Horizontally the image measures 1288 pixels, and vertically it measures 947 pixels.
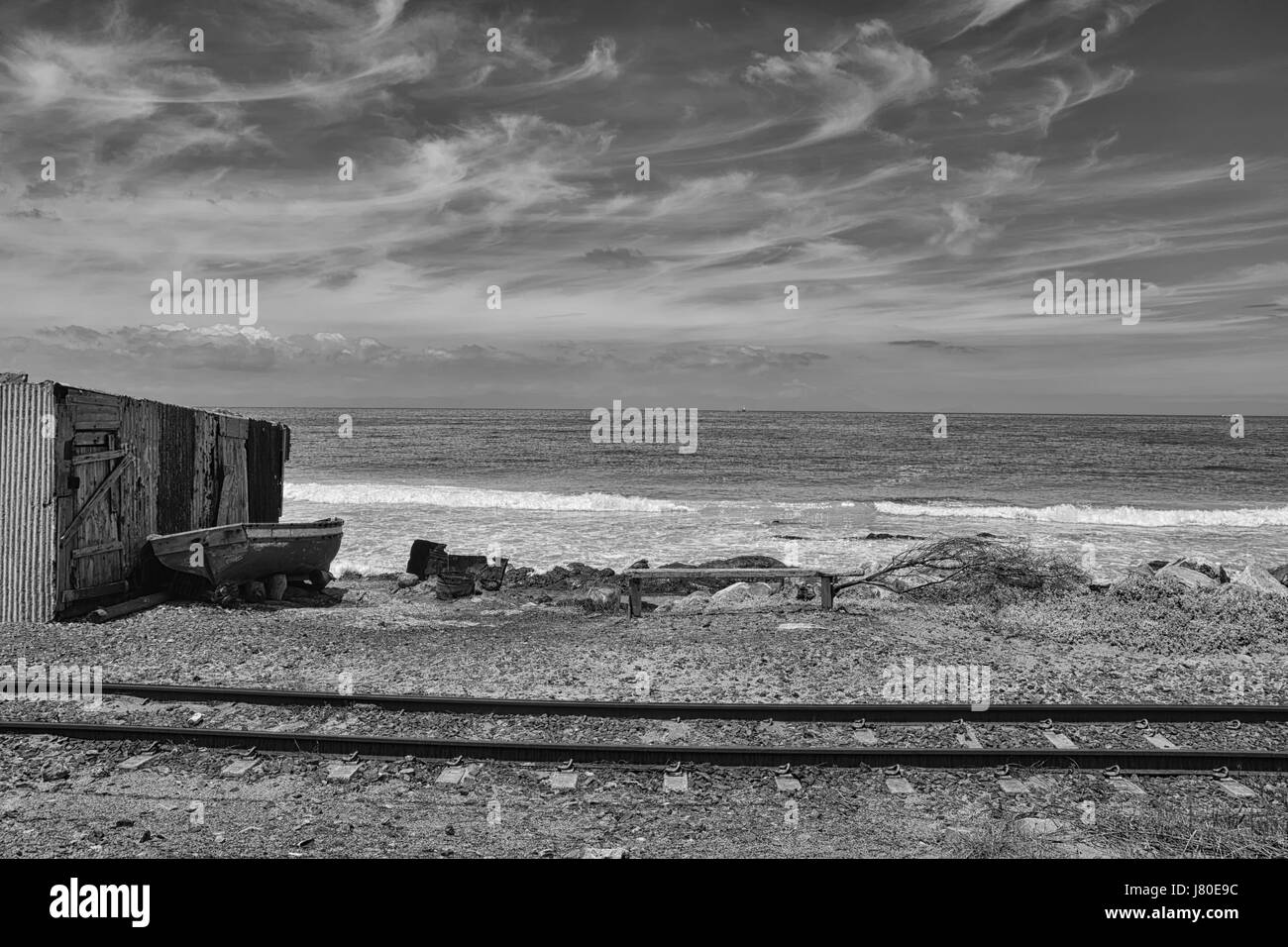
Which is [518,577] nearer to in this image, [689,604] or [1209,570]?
[689,604]

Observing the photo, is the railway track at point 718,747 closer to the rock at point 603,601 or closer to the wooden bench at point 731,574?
the wooden bench at point 731,574

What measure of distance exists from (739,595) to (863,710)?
635cm

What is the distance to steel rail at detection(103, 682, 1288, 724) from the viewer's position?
9172mm

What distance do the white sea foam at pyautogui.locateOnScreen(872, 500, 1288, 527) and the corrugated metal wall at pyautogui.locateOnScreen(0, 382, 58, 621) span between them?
28552 millimetres

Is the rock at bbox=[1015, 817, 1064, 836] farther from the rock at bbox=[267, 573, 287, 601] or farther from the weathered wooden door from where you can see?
the rock at bbox=[267, 573, 287, 601]

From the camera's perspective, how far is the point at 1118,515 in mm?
31953

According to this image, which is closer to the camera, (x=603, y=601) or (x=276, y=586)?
(x=603, y=601)

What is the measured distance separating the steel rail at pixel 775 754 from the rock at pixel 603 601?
771 cm

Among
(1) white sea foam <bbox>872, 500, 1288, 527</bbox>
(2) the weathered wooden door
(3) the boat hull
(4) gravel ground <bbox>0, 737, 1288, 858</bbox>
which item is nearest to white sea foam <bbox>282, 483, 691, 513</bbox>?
(1) white sea foam <bbox>872, 500, 1288, 527</bbox>

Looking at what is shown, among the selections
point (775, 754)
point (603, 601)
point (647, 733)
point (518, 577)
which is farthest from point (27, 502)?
point (775, 754)

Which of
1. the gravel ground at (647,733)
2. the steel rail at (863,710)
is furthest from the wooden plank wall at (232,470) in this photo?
the steel rail at (863,710)

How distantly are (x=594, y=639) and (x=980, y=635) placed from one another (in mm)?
5641
